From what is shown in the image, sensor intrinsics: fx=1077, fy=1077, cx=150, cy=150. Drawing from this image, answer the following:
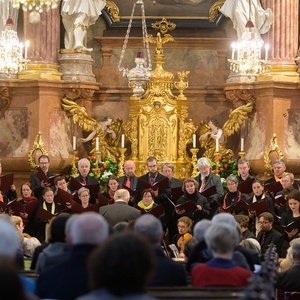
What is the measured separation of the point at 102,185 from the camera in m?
16.1

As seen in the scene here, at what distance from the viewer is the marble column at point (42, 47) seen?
16.7 m

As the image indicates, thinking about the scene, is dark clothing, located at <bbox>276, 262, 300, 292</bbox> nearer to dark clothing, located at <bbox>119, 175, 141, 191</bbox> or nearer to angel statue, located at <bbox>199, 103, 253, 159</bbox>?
dark clothing, located at <bbox>119, 175, 141, 191</bbox>

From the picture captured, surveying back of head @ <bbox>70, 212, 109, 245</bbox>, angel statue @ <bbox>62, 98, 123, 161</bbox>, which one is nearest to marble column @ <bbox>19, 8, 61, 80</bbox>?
angel statue @ <bbox>62, 98, 123, 161</bbox>

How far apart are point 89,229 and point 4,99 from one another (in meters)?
11.2

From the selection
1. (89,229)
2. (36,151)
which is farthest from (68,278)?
(36,151)

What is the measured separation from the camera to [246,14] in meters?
16.9

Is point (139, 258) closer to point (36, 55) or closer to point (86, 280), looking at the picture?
point (86, 280)

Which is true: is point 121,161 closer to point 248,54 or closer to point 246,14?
point 248,54

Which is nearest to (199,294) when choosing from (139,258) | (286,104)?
(139,258)

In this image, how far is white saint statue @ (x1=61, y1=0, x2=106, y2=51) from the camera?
16906 mm

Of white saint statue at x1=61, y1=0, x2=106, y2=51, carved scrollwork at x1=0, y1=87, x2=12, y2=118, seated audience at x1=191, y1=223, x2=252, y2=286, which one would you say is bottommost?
seated audience at x1=191, y1=223, x2=252, y2=286

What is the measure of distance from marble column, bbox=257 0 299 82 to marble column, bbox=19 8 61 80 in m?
3.25

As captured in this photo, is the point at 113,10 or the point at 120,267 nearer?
the point at 120,267

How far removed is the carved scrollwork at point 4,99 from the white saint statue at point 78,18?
4.04ft
